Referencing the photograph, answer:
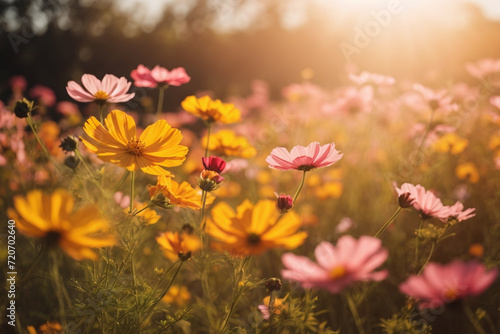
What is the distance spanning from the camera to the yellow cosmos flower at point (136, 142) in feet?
2.81

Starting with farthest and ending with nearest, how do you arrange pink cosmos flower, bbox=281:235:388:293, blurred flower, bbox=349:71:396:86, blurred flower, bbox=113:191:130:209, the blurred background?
1. the blurred background
2. blurred flower, bbox=349:71:396:86
3. blurred flower, bbox=113:191:130:209
4. pink cosmos flower, bbox=281:235:388:293

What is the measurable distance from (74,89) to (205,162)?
1.30 ft

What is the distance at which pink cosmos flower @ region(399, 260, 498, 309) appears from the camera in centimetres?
54

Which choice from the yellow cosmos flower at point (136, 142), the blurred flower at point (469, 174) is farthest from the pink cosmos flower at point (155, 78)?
the blurred flower at point (469, 174)

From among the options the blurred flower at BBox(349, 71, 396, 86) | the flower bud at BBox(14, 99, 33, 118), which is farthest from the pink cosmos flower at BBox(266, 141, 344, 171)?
the blurred flower at BBox(349, 71, 396, 86)

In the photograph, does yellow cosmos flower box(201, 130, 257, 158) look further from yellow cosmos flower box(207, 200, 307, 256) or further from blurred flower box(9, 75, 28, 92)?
blurred flower box(9, 75, 28, 92)

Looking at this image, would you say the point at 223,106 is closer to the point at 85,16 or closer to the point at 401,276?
the point at 401,276

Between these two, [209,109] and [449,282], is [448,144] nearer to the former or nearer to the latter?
[209,109]

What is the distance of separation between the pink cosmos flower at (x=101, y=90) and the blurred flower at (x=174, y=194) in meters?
0.28

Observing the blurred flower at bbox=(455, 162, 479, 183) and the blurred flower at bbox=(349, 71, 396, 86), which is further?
the blurred flower at bbox=(455, 162, 479, 183)

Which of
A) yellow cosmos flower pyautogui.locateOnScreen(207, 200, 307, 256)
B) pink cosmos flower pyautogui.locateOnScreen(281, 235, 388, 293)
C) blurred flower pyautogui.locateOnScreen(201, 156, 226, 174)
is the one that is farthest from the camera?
blurred flower pyautogui.locateOnScreen(201, 156, 226, 174)

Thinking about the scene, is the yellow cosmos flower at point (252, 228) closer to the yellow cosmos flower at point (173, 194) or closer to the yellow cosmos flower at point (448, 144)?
the yellow cosmos flower at point (173, 194)

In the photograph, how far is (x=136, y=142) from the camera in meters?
0.89

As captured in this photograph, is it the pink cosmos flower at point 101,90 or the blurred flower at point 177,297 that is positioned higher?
the pink cosmos flower at point 101,90
